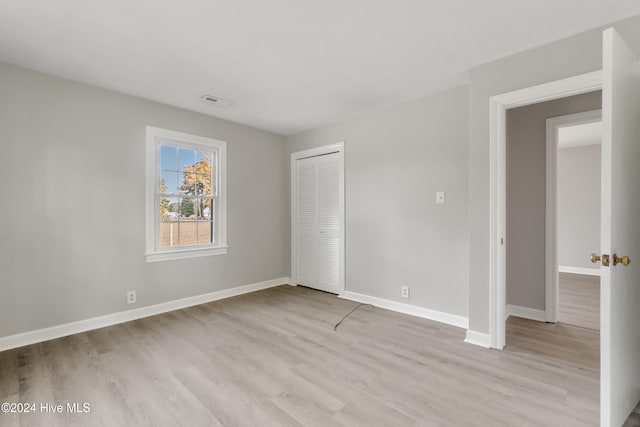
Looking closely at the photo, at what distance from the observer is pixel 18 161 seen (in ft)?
8.76

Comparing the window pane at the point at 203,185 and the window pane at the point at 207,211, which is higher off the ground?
the window pane at the point at 203,185

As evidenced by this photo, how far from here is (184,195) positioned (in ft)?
12.5

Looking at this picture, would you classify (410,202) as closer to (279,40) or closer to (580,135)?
(279,40)

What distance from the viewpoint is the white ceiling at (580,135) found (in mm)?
4609

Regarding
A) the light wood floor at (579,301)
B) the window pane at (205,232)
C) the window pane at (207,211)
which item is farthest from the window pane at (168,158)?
the light wood floor at (579,301)

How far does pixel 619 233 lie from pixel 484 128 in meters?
1.42

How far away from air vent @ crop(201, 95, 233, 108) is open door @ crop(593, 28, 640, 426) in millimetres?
3261

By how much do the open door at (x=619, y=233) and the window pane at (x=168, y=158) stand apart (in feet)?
13.0

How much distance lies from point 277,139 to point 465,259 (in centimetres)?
336

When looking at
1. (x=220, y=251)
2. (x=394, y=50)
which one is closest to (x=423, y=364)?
(x=394, y=50)

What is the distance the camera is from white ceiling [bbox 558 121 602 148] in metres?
4.61

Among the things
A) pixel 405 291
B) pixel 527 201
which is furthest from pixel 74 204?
pixel 527 201

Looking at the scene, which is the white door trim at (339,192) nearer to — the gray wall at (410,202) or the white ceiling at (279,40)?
the gray wall at (410,202)

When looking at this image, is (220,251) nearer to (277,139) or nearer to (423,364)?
(277,139)
